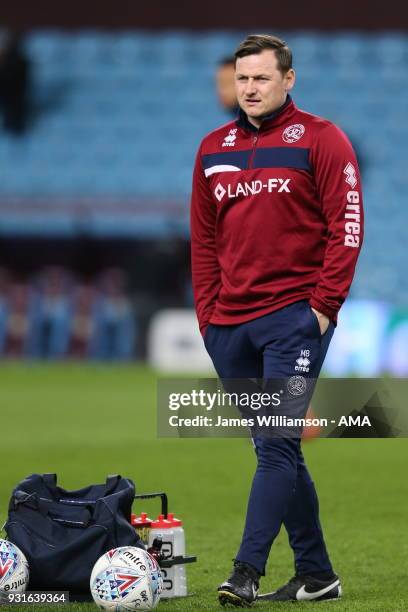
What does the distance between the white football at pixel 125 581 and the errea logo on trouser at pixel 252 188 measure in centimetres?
129

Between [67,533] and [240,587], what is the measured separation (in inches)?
25.1

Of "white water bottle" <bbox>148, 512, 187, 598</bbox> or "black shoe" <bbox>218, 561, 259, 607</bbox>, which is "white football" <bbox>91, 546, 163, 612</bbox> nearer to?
"black shoe" <bbox>218, 561, 259, 607</bbox>

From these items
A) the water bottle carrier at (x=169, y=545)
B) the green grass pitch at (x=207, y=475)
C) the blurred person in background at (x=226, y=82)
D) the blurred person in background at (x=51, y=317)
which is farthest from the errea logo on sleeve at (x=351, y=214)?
the blurred person in background at (x=51, y=317)

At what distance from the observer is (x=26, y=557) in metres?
4.48

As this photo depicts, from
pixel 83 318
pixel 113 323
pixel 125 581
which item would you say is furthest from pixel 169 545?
pixel 83 318

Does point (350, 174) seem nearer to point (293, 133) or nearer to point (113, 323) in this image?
point (293, 133)

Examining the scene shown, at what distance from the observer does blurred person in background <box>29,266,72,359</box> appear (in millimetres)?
20422

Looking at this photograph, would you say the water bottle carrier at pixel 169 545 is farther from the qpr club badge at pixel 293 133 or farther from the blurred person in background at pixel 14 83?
the blurred person in background at pixel 14 83

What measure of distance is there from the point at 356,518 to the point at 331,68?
18372mm

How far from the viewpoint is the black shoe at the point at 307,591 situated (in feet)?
15.7

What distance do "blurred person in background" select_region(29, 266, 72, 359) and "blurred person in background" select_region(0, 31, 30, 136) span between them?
165 inches

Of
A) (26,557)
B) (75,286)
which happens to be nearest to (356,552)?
(26,557)

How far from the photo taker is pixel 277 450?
4.47 m

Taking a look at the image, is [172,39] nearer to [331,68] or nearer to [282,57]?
[331,68]
